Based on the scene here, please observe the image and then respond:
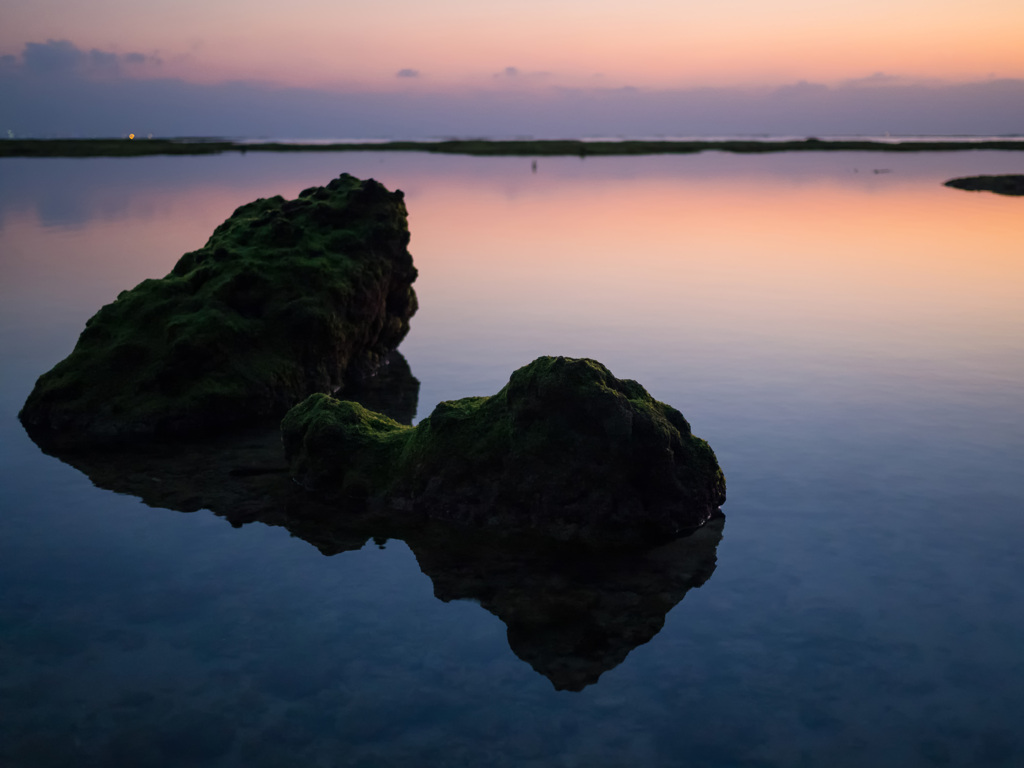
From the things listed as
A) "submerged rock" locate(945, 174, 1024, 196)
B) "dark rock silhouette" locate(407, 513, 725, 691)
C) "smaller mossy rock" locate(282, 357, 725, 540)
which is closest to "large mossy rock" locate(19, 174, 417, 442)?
"smaller mossy rock" locate(282, 357, 725, 540)

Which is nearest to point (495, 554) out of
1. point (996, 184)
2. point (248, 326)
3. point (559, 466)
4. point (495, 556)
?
point (495, 556)

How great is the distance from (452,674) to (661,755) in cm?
197

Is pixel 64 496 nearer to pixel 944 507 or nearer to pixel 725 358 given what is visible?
pixel 944 507

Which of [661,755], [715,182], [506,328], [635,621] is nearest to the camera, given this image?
[661,755]

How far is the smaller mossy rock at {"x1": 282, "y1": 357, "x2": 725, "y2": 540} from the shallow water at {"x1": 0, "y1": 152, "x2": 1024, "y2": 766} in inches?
35.4

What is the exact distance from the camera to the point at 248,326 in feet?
53.2

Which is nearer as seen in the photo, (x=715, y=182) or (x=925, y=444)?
(x=925, y=444)

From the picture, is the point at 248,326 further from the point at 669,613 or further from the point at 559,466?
the point at 669,613

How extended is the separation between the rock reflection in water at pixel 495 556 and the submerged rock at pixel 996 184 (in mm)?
59581

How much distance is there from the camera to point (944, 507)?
458 inches

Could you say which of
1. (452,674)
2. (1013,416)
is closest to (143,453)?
(452,674)

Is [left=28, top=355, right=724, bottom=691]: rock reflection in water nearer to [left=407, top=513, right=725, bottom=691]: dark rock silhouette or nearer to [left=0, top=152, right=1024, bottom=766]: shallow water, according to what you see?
[left=407, top=513, right=725, bottom=691]: dark rock silhouette

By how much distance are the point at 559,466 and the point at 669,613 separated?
8.29 feet

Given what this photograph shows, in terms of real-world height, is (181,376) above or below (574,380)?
below
